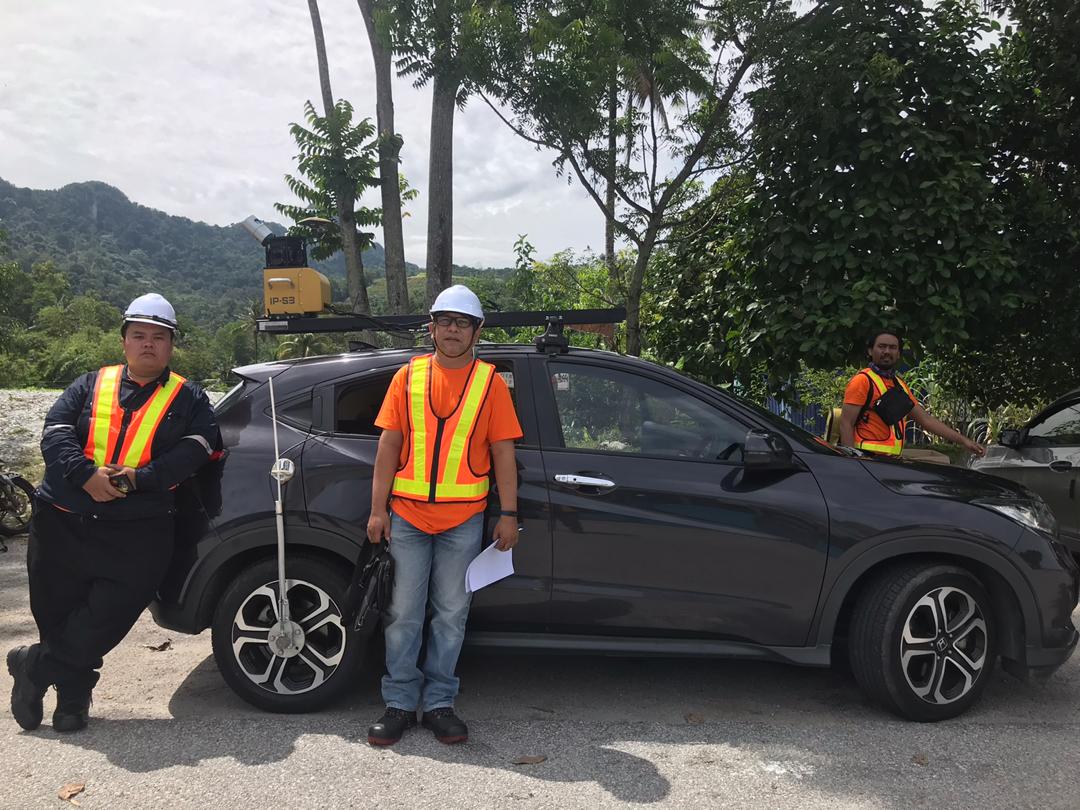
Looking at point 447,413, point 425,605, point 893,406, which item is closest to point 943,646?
point 893,406

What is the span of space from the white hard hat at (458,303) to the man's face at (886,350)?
→ 9.48ft

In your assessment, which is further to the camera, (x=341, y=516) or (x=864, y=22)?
(x=864, y=22)

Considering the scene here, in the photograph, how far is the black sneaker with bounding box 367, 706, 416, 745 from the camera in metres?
3.48

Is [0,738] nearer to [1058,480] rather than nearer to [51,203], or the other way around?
[1058,480]

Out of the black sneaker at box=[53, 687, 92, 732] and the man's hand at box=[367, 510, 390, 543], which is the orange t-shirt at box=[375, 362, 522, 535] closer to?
the man's hand at box=[367, 510, 390, 543]

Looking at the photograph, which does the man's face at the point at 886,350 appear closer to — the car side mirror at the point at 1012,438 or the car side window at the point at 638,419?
the car side mirror at the point at 1012,438

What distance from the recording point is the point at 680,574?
12.1 feet

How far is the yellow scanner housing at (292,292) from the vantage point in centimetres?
484

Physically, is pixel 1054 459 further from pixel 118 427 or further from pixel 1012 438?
pixel 118 427


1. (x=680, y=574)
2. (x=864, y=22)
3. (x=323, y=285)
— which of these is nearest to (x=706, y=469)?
(x=680, y=574)

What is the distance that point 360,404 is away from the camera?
397 centimetres

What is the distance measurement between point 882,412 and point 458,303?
290cm

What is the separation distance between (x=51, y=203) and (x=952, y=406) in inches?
7318

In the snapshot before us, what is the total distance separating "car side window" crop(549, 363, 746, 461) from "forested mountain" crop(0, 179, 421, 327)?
10129 centimetres
